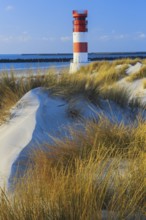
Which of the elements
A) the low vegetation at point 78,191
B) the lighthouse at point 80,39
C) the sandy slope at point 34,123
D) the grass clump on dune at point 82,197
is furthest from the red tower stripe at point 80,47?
the grass clump on dune at point 82,197

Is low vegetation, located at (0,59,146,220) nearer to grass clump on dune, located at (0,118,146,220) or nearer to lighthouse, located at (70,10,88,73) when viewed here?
grass clump on dune, located at (0,118,146,220)

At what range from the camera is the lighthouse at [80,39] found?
1608cm

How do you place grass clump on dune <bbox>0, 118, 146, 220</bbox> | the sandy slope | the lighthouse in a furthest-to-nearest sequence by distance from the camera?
the lighthouse → the sandy slope → grass clump on dune <bbox>0, 118, 146, 220</bbox>

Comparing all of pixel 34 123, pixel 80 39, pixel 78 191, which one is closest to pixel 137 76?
pixel 80 39

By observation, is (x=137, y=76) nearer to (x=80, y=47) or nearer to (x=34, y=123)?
(x=80, y=47)

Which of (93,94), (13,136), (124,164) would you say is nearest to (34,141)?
(13,136)

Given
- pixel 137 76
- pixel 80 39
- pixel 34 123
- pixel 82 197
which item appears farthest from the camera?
pixel 80 39

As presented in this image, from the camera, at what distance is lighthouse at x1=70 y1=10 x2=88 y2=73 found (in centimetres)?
1608

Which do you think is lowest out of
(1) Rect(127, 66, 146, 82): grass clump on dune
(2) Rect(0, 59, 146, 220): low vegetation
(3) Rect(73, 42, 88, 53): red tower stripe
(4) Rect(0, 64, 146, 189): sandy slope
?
(1) Rect(127, 66, 146, 82): grass clump on dune

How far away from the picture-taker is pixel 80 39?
632 inches

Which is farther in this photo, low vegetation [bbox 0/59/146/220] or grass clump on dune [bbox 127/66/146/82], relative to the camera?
grass clump on dune [bbox 127/66/146/82]

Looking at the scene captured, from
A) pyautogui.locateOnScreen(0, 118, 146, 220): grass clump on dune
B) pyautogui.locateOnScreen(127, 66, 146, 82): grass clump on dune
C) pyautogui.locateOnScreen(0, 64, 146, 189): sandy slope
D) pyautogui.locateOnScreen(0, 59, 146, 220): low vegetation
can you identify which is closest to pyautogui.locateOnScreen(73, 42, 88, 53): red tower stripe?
pyautogui.locateOnScreen(127, 66, 146, 82): grass clump on dune

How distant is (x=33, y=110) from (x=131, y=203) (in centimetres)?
267

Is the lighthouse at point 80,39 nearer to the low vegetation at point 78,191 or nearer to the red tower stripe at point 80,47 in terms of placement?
the red tower stripe at point 80,47
